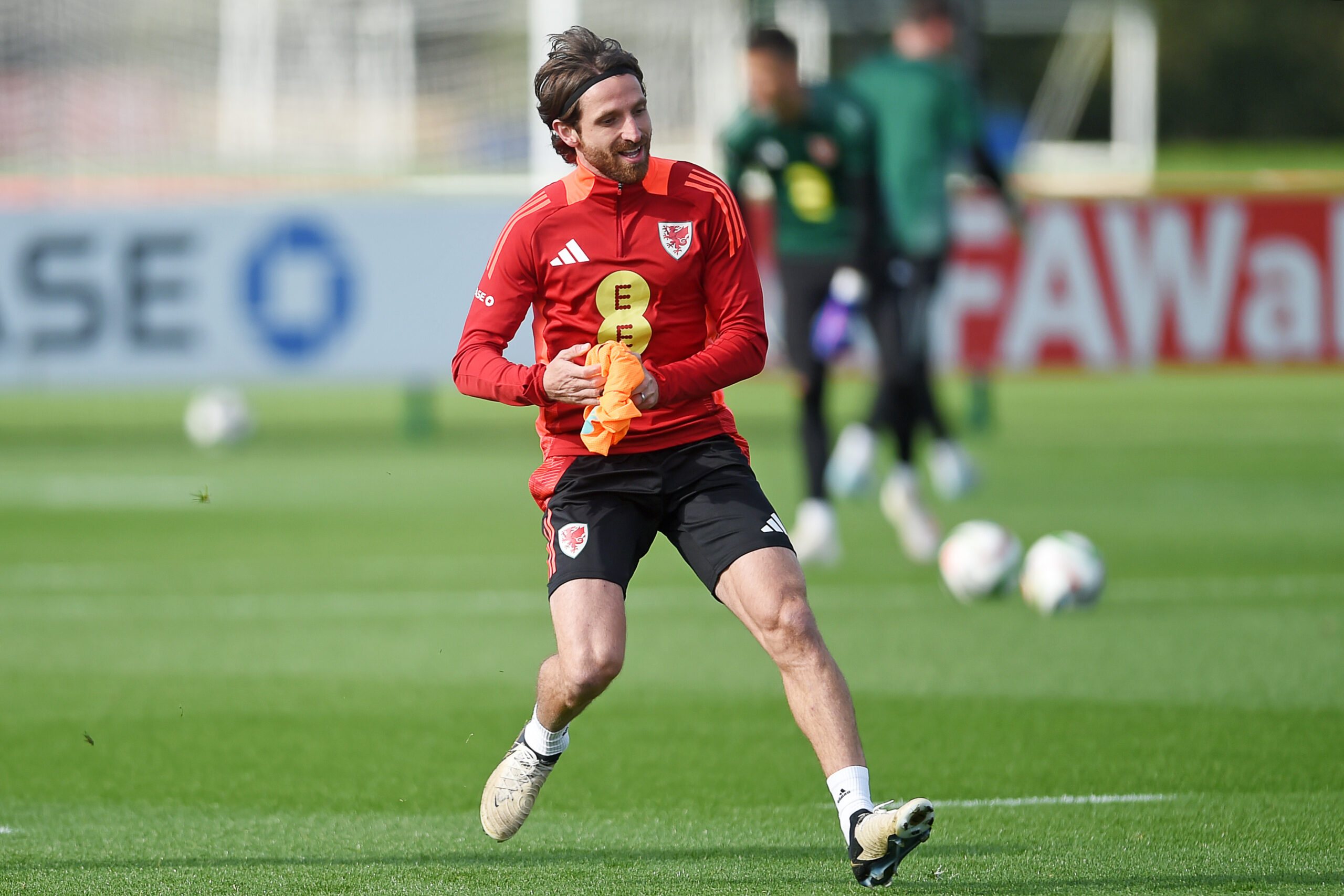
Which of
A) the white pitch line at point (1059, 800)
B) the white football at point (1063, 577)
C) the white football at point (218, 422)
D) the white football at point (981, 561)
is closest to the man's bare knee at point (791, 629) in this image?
the white pitch line at point (1059, 800)

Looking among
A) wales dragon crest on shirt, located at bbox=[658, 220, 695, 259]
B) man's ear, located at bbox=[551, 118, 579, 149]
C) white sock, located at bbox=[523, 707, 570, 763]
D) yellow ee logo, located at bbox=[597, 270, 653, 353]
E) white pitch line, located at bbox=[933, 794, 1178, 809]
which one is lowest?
white pitch line, located at bbox=[933, 794, 1178, 809]

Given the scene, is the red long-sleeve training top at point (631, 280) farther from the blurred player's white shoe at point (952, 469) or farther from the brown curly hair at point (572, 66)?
the blurred player's white shoe at point (952, 469)

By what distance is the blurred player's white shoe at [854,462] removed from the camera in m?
11.8

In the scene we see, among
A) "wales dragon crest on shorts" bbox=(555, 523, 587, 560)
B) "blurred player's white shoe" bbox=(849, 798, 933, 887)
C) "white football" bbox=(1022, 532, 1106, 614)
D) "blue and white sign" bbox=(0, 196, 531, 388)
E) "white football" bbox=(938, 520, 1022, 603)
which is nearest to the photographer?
"blurred player's white shoe" bbox=(849, 798, 933, 887)

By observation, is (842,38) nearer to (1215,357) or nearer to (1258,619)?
(1215,357)

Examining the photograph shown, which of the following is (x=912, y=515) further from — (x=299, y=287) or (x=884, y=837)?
(x=299, y=287)

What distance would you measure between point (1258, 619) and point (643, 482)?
184 inches

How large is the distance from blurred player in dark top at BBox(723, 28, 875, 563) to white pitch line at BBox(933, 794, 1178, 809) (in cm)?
458

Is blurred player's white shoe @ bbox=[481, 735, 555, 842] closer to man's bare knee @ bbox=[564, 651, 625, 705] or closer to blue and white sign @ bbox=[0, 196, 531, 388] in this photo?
man's bare knee @ bbox=[564, 651, 625, 705]

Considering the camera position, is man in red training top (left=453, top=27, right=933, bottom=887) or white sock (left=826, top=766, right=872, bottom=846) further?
man in red training top (left=453, top=27, right=933, bottom=887)

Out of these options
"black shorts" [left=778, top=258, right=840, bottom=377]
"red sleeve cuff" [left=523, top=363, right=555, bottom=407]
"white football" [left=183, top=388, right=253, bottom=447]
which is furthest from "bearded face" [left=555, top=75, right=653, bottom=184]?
"white football" [left=183, top=388, right=253, bottom=447]

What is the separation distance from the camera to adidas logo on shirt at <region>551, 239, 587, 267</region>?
4.83m

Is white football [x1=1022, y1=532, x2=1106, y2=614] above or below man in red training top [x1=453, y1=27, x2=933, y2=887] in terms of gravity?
below

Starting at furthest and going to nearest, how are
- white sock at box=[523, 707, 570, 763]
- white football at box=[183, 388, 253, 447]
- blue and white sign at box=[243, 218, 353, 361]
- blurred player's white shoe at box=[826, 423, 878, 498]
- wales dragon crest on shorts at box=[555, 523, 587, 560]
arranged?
white football at box=[183, 388, 253, 447] → blue and white sign at box=[243, 218, 353, 361] → blurred player's white shoe at box=[826, 423, 878, 498] → white sock at box=[523, 707, 570, 763] → wales dragon crest on shorts at box=[555, 523, 587, 560]
